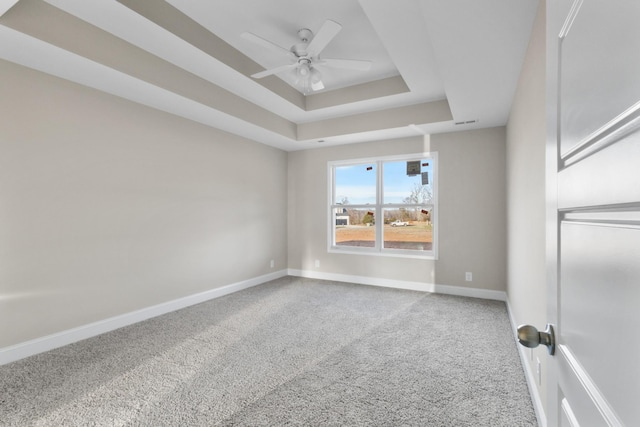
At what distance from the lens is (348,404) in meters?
1.99

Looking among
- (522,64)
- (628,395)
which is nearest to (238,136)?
(522,64)

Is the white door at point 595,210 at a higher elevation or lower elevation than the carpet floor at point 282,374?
higher

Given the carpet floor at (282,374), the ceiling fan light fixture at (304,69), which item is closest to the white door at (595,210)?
the carpet floor at (282,374)

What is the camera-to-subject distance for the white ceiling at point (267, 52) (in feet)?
7.13

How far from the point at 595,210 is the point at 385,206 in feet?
15.3

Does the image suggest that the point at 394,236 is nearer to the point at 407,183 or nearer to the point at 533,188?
the point at 407,183

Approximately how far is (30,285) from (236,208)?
2.50 m

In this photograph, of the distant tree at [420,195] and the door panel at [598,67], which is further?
the distant tree at [420,195]

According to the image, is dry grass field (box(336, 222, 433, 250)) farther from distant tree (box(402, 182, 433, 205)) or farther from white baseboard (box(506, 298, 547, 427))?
white baseboard (box(506, 298, 547, 427))

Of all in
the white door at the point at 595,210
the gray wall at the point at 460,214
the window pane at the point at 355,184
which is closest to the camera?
the white door at the point at 595,210

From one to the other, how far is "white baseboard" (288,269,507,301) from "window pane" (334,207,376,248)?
1.89 feet

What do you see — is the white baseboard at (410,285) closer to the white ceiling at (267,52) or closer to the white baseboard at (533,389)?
the white baseboard at (533,389)

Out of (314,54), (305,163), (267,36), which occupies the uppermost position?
(267,36)

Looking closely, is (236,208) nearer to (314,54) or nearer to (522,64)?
(314,54)
